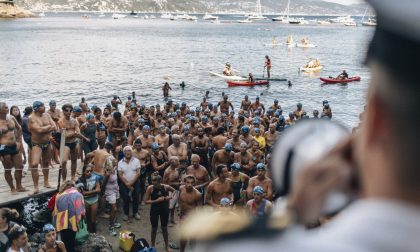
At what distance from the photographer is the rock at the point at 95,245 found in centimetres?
989

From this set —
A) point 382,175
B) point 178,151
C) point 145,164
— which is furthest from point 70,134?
point 382,175

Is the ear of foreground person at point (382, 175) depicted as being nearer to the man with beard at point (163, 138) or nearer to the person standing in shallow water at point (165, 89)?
the man with beard at point (163, 138)

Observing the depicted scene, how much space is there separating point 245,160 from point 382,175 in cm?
1195

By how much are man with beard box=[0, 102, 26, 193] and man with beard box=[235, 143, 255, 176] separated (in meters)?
5.60

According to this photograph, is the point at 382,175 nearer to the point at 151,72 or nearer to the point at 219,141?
the point at 219,141

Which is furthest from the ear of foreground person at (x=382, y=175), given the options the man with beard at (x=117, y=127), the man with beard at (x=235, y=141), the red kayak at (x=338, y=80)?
the red kayak at (x=338, y=80)

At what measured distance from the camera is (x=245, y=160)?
12.6m

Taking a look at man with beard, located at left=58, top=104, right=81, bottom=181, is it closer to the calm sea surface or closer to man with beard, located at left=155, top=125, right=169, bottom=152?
man with beard, located at left=155, top=125, right=169, bottom=152

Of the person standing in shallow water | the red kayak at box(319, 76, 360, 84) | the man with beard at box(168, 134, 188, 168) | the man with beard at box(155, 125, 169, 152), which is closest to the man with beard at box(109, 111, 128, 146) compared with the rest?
the man with beard at box(155, 125, 169, 152)

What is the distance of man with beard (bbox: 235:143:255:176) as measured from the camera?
12453mm

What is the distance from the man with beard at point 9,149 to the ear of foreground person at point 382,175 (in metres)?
11.6

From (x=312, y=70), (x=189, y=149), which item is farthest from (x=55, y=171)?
(x=312, y=70)

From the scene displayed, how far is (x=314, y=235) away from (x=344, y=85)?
155 feet

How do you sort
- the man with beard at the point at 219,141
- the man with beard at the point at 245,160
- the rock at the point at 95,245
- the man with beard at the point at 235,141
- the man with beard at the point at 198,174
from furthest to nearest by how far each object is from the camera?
the man with beard at the point at 219,141 < the man with beard at the point at 235,141 < the man with beard at the point at 245,160 < the man with beard at the point at 198,174 < the rock at the point at 95,245
